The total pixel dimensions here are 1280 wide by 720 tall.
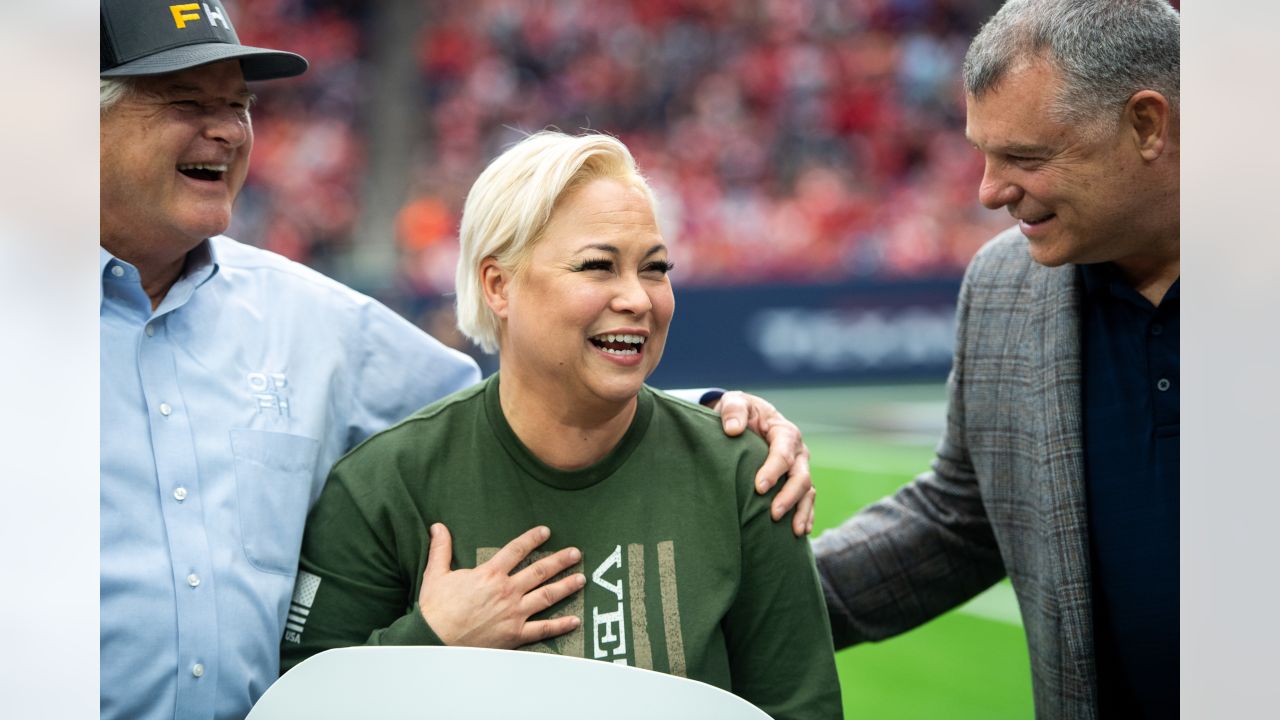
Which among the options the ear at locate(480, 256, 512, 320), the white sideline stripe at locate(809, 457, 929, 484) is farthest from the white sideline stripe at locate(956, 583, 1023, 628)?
the ear at locate(480, 256, 512, 320)

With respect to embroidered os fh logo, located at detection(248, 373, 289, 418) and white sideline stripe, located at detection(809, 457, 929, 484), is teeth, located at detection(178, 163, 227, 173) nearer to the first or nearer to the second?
embroidered os fh logo, located at detection(248, 373, 289, 418)

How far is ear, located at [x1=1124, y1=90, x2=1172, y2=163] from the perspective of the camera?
1924 millimetres

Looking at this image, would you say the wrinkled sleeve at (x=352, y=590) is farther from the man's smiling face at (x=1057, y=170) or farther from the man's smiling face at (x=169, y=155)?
the man's smiling face at (x=1057, y=170)

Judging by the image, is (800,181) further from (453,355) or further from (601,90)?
(453,355)

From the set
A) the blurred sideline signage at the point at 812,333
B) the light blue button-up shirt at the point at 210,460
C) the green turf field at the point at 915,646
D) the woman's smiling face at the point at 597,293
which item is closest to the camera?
the light blue button-up shirt at the point at 210,460

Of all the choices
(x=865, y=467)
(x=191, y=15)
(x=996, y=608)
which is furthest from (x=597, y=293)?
(x=865, y=467)

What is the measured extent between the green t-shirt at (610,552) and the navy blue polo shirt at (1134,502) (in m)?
0.56

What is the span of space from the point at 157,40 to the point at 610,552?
1.01 m

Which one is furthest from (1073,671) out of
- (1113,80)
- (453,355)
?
(453,355)

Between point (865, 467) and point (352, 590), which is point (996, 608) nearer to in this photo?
point (865, 467)

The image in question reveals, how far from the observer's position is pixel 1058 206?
197cm

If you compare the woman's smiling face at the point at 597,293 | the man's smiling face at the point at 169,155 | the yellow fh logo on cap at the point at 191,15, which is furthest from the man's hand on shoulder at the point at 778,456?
A: the yellow fh logo on cap at the point at 191,15

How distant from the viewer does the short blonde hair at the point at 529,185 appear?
1.80 meters

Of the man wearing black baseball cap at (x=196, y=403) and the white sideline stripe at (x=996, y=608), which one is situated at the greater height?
the man wearing black baseball cap at (x=196, y=403)
